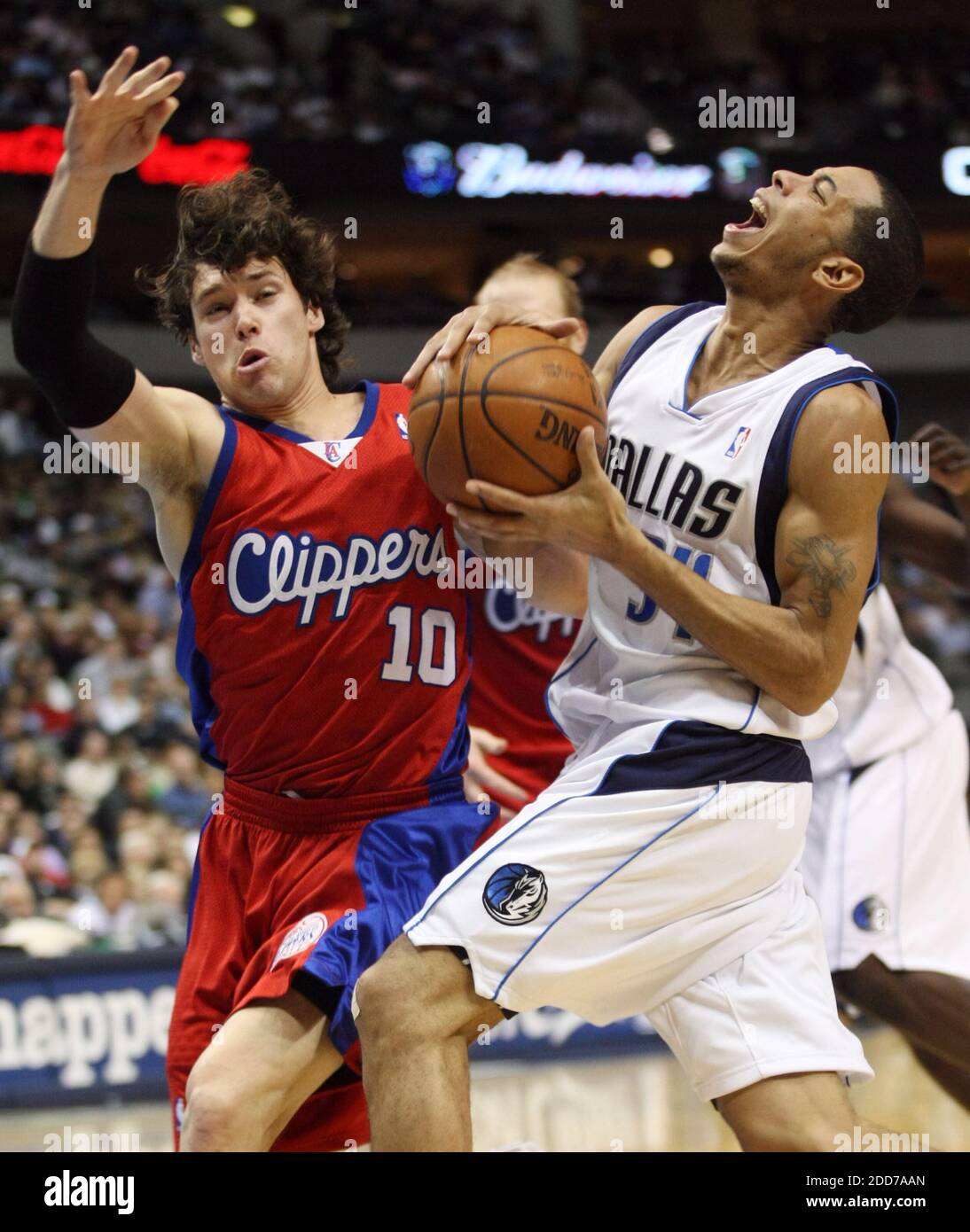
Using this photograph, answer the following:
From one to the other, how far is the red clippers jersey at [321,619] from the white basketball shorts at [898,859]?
175cm

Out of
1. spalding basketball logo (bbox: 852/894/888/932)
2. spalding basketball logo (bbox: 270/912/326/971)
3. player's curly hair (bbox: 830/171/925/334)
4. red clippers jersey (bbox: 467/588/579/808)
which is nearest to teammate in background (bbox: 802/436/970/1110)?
spalding basketball logo (bbox: 852/894/888/932)

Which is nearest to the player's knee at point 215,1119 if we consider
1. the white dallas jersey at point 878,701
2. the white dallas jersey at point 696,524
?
the white dallas jersey at point 696,524

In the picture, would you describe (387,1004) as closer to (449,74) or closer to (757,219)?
(757,219)

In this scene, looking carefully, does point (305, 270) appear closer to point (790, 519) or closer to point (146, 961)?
point (790, 519)

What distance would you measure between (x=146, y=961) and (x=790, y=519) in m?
5.21

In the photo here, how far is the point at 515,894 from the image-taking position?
288 centimetres

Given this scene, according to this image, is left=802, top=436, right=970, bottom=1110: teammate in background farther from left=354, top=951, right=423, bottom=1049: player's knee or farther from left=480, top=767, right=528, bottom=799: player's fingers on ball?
left=354, top=951, right=423, bottom=1049: player's knee

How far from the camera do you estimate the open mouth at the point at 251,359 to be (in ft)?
11.4

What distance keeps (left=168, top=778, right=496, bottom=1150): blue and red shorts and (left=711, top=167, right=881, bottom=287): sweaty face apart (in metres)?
1.33

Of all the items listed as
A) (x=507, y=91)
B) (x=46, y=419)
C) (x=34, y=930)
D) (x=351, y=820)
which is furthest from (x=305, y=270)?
(x=507, y=91)

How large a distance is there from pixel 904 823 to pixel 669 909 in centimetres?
210

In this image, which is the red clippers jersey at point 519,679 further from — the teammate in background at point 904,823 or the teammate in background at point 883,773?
the teammate in background at point 904,823
